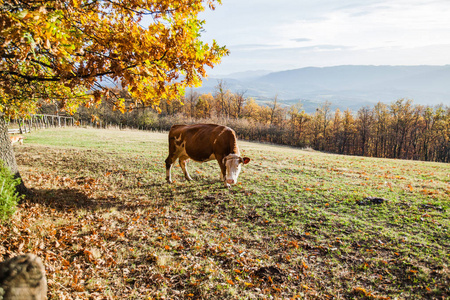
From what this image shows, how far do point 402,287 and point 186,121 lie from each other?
69431 mm

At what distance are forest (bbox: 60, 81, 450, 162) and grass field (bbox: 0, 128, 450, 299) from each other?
56076 mm

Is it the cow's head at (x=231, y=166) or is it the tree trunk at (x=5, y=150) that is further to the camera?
the cow's head at (x=231, y=166)

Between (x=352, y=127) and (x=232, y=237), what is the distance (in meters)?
79.2

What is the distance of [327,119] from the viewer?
8088cm

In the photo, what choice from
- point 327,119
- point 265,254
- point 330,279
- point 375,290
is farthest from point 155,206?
point 327,119

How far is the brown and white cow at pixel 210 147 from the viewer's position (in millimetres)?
8664

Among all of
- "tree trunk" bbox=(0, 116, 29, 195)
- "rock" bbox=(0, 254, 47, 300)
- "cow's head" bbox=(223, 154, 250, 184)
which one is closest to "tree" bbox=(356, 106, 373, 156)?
"cow's head" bbox=(223, 154, 250, 184)

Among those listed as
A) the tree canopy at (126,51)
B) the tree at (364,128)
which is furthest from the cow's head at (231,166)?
the tree at (364,128)

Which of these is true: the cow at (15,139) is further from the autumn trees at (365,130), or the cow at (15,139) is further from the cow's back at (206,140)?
the autumn trees at (365,130)

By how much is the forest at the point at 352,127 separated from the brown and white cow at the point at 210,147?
180ft

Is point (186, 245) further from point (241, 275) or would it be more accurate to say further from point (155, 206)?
point (155, 206)

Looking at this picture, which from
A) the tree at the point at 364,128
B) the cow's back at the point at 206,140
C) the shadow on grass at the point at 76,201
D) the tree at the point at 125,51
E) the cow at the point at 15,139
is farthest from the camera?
the tree at the point at 364,128

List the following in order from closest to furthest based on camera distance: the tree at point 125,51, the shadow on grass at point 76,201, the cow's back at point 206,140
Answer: the tree at point 125,51
the shadow on grass at point 76,201
the cow's back at point 206,140

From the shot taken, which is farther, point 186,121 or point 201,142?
point 186,121
